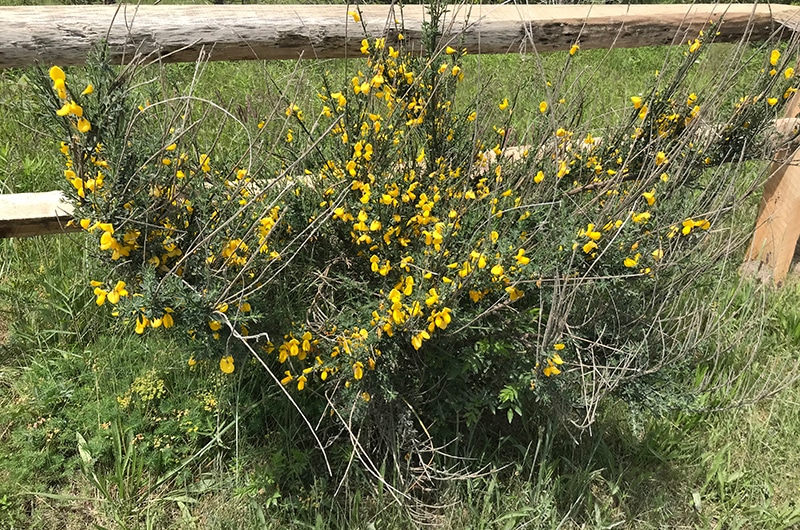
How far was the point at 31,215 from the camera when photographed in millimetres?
2143

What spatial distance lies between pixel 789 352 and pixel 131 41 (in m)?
3.14

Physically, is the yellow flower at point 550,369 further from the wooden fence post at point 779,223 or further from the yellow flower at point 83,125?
the wooden fence post at point 779,223

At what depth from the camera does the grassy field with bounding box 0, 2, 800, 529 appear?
2209 mm

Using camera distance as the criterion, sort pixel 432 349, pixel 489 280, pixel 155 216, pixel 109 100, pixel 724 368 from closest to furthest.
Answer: pixel 109 100 < pixel 155 216 < pixel 489 280 < pixel 432 349 < pixel 724 368

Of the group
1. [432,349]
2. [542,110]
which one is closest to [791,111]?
[542,110]

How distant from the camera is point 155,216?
5.28 feet

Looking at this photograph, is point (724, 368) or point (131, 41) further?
point (724, 368)

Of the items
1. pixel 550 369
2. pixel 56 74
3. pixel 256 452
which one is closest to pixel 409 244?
pixel 550 369

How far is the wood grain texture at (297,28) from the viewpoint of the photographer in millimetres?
2049

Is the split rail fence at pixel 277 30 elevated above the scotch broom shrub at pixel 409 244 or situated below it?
above

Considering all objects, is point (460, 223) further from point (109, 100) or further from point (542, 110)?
point (109, 100)

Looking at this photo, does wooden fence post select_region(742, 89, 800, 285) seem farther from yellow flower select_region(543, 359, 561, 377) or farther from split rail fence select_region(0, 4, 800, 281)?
yellow flower select_region(543, 359, 561, 377)

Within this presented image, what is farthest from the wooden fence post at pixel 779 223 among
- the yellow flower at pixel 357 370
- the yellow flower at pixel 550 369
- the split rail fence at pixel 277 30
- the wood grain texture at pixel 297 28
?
the yellow flower at pixel 357 370

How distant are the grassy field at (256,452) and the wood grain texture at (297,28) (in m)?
0.19
